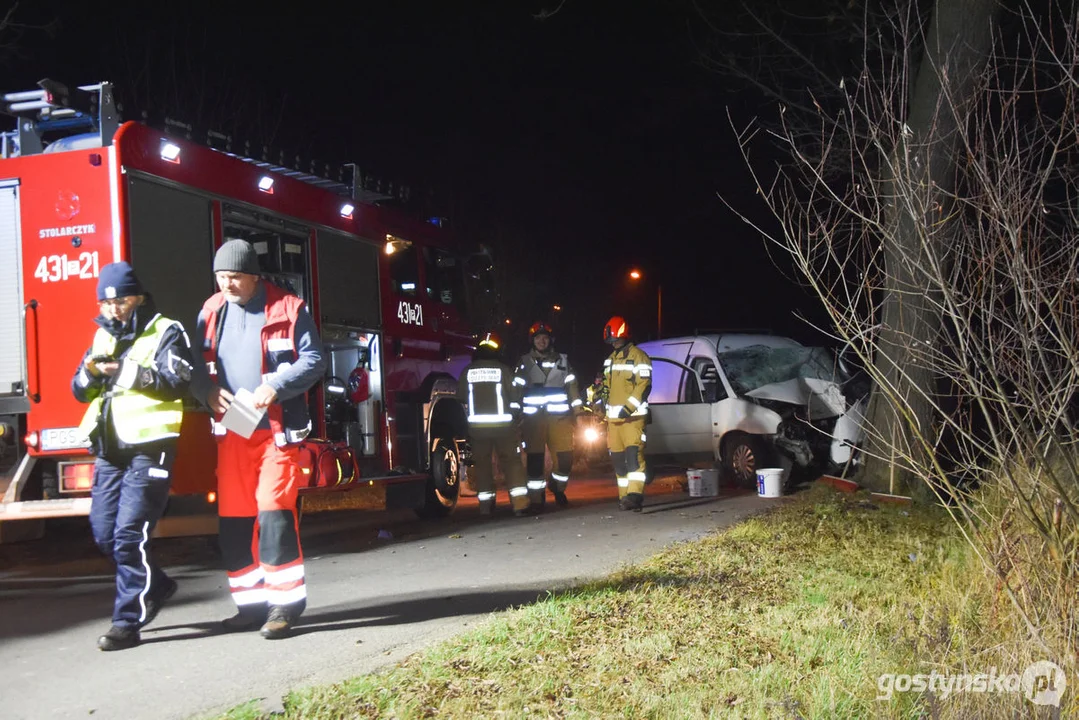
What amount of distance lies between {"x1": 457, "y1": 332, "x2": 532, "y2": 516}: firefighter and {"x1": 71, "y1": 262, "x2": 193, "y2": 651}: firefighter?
495 cm

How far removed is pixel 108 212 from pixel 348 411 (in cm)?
319

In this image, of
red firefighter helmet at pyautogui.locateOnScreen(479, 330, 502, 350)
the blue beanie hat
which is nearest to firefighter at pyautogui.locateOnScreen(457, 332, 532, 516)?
red firefighter helmet at pyautogui.locateOnScreen(479, 330, 502, 350)

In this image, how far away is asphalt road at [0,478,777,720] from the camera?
173 inches

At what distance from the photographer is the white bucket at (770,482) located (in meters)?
11.1

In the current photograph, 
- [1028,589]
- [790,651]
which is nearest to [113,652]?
[790,651]

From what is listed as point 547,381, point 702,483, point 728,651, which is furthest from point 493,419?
point 728,651

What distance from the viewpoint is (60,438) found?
7.06 meters

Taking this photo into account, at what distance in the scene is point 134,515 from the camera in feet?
16.4

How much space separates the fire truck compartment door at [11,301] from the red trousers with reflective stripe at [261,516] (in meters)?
2.95

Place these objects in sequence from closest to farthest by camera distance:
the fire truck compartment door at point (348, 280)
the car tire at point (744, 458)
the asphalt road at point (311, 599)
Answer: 1. the asphalt road at point (311, 599)
2. the fire truck compartment door at point (348, 280)
3. the car tire at point (744, 458)

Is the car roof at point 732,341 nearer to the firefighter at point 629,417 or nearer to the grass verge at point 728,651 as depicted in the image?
the firefighter at point 629,417

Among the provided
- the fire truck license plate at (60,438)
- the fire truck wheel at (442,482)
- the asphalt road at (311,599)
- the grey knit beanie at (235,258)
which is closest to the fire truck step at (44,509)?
the fire truck license plate at (60,438)

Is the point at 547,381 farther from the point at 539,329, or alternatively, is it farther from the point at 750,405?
the point at 750,405

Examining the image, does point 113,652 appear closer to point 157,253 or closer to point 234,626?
point 234,626
